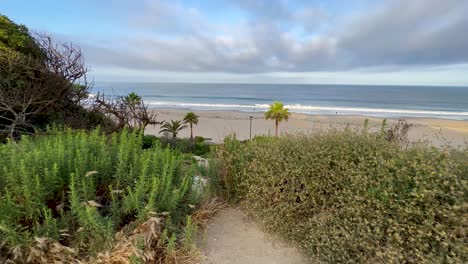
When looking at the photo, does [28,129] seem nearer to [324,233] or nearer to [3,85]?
[3,85]

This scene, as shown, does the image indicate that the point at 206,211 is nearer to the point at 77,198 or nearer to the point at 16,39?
the point at 77,198

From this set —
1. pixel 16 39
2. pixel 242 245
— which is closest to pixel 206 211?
pixel 242 245

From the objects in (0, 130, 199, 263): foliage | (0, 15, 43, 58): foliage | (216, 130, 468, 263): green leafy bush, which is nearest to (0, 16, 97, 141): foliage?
(0, 15, 43, 58): foliage

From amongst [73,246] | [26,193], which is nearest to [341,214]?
[73,246]

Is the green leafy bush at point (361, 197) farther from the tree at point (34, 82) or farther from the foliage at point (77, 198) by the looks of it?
the tree at point (34, 82)

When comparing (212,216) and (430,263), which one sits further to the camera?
(212,216)

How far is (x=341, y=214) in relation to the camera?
248 cm

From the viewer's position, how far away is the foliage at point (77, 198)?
82.3 inches

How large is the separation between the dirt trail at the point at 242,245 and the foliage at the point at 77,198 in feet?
1.40

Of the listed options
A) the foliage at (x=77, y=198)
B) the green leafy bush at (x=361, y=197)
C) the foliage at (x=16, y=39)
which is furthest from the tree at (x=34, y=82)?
the green leafy bush at (x=361, y=197)

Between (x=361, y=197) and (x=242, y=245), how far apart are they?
1.26 meters

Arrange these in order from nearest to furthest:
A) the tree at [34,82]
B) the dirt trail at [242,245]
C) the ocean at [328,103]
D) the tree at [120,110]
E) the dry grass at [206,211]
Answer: the dirt trail at [242,245]
the dry grass at [206,211]
the tree at [34,82]
the tree at [120,110]
the ocean at [328,103]

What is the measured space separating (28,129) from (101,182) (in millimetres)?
6919

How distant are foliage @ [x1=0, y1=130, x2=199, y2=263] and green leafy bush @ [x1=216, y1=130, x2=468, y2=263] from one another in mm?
1020
